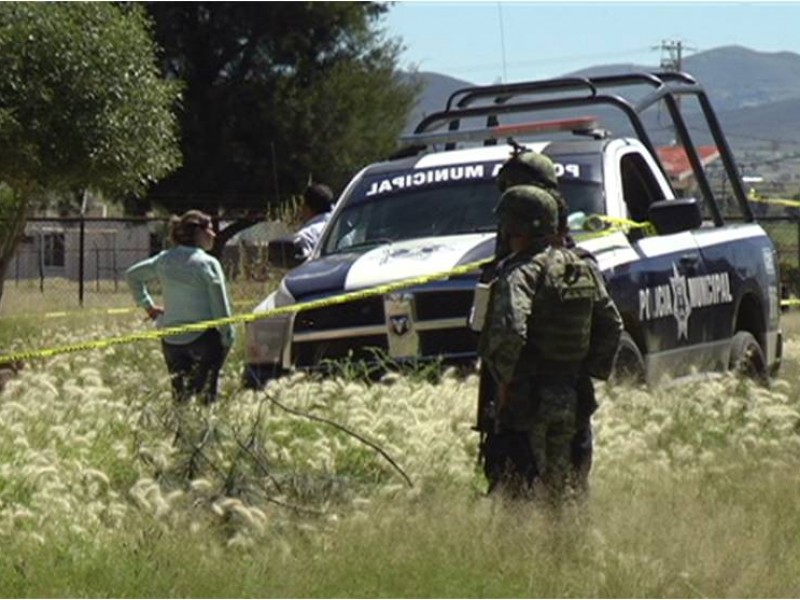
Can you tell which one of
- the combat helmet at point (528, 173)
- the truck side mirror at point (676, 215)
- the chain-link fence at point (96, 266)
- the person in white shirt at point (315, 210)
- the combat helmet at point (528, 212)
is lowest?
the chain-link fence at point (96, 266)

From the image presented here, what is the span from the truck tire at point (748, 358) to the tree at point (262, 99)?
33608 mm

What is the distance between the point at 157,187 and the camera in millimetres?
47625

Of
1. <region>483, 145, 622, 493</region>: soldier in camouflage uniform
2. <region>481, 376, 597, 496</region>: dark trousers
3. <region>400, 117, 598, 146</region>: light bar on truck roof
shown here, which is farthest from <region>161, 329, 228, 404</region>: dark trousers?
<region>483, 145, 622, 493</region>: soldier in camouflage uniform

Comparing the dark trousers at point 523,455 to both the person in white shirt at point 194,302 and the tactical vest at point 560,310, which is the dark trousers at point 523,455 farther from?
the person in white shirt at point 194,302

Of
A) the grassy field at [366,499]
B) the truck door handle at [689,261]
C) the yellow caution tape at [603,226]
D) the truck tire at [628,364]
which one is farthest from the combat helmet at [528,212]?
the truck door handle at [689,261]

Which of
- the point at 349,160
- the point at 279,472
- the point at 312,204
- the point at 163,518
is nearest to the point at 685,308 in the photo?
the point at 312,204

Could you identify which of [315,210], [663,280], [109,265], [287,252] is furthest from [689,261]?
[109,265]

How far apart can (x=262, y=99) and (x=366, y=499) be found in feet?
128

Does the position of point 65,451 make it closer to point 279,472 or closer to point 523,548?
point 279,472

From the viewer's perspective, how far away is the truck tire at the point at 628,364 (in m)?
11.5

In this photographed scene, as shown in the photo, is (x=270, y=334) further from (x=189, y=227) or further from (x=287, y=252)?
(x=287, y=252)

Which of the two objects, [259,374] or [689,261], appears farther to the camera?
[689,261]

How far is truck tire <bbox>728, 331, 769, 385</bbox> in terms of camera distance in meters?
13.1

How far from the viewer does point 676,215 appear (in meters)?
11.6
